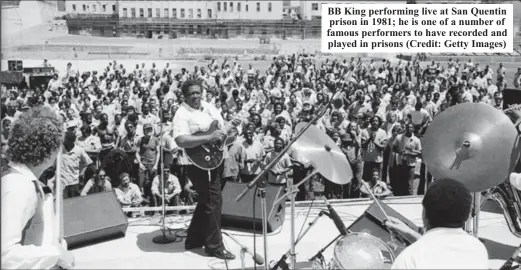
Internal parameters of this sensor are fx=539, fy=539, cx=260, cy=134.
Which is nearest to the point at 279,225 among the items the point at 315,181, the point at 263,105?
the point at 315,181

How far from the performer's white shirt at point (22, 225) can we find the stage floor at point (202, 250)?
2.19 m

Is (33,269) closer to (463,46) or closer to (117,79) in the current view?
(463,46)

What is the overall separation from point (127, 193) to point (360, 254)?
4.41 meters

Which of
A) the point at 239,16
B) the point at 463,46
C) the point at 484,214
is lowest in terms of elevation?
the point at 484,214

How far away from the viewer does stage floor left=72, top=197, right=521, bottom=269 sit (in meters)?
5.07

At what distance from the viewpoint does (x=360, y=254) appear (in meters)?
3.57

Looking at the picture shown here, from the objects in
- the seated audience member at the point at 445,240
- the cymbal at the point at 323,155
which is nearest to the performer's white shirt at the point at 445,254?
the seated audience member at the point at 445,240

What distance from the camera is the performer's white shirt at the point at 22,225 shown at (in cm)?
236

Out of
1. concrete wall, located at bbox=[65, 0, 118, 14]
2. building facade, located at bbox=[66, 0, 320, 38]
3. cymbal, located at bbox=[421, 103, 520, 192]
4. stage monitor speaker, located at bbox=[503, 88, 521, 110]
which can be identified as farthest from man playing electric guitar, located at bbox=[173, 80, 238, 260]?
concrete wall, located at bbox=[65, 0, 118, 14]

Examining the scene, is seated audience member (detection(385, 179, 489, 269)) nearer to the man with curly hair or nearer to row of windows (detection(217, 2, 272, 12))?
the man with curly hair

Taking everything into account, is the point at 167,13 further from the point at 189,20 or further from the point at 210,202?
the point at 210,202

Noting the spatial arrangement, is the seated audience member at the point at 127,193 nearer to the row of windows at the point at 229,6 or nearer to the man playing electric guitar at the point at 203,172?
the man playing electric guitar at the point at 203,172

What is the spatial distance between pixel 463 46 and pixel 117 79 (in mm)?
18129

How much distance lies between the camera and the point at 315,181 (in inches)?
307
